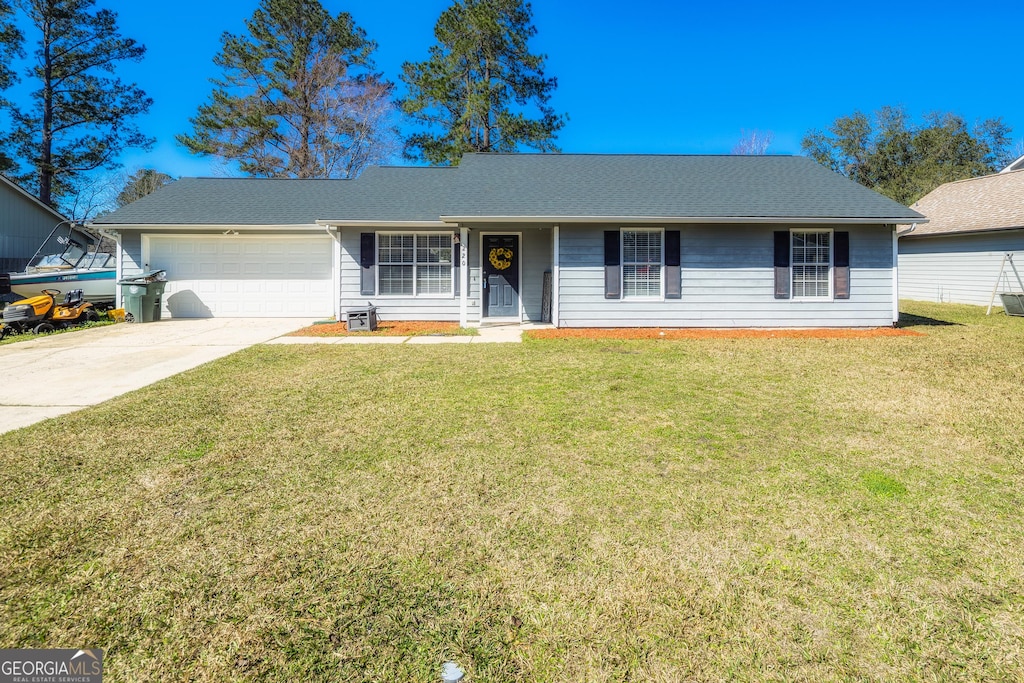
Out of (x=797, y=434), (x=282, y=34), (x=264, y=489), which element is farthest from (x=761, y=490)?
(x=282, y=34)

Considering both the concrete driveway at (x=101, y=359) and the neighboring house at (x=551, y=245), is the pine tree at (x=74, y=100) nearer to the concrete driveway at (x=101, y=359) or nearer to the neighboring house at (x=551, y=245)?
the neighboring house at (x=551, y=245)

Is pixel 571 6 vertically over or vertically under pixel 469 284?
over

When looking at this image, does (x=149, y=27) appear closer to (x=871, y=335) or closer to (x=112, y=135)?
(x=112, y=135)

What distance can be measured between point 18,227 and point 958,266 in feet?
107

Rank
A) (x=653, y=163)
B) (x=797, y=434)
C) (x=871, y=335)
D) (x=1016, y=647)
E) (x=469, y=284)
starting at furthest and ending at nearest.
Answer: (x=653, y=163)
(x=469, y=284)
(x=871, y=335)
(x=797, y=434)
(x=1016, y=647)

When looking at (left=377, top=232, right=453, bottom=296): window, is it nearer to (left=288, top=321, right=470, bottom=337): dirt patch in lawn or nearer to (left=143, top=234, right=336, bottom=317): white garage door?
(left=288, top=321, right=470, bottom=337): dirt patch in lawn

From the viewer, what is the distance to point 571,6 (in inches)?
746

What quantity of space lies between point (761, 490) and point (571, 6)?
816 inches

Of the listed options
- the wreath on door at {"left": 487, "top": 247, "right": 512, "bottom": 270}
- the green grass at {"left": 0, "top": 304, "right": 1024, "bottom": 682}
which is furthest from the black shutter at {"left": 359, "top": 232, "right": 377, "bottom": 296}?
the green grass at {"left": 0, "top": 304, "right": 1024, "bottom": 682}

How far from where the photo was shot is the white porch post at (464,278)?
1129cm

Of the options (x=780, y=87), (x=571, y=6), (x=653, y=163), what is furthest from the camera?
(x=780, y=87)

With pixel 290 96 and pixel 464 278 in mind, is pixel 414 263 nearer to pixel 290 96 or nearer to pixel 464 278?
pixel 464 278

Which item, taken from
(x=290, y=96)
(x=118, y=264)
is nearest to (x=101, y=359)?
(x=118, y=264)
